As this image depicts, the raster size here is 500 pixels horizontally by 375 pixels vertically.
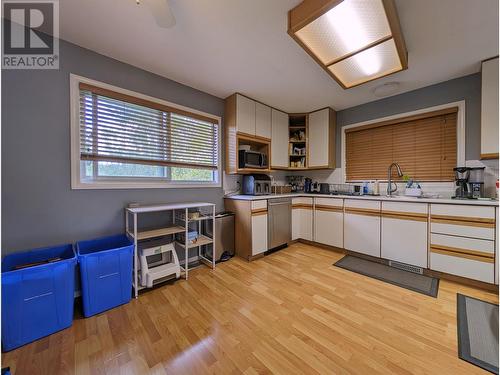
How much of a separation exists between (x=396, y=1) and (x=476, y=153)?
82.7 inches

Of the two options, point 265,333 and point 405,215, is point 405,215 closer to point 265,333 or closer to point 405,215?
point 405,215

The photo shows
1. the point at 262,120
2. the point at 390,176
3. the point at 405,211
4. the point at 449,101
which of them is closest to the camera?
the point at 405,211

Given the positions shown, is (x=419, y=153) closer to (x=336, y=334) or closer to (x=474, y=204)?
(x=474, y=204)

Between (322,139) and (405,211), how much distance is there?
1.71m

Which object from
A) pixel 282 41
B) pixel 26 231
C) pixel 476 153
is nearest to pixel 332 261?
pixel 476 153

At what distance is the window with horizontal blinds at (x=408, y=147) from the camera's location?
2979 millimetres

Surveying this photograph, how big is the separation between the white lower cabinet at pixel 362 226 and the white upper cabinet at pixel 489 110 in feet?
3.97

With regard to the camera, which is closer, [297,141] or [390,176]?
[390,176]

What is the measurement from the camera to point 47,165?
2.09 meters

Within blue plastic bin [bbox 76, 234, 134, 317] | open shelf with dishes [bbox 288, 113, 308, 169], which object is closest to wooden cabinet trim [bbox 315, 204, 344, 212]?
open shelf with dishes [bbox 288, 113, 308, 169]

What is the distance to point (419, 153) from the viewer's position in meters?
3.20

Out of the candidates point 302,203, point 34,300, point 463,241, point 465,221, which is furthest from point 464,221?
point 34,300

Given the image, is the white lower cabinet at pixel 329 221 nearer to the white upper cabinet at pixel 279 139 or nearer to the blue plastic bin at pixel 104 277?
the white upper cabinet at pixel 279 139

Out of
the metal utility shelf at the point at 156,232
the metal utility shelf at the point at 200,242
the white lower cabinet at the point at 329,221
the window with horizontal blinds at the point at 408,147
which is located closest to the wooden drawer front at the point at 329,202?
the white lower cabinet at the point at 329,221
